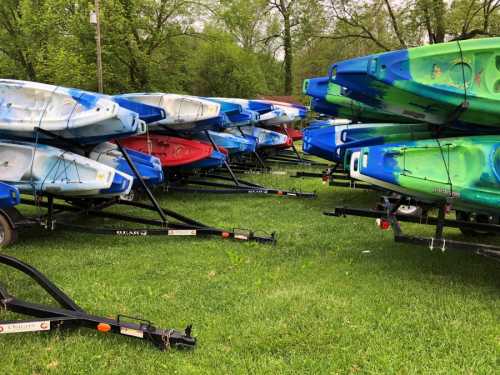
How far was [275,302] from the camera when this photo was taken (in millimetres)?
4531

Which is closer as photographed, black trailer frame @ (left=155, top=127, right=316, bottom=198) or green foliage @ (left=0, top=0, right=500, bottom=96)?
black trailer frame @ (left=155, top=127, right=316, bottom=198)

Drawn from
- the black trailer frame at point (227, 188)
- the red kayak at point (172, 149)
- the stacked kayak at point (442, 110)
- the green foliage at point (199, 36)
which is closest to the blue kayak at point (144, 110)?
the red kayak at point (172, 149)

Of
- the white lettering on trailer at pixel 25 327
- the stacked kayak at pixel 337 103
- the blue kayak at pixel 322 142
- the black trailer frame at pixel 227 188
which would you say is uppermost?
the stacked kayak at pixel 337 103

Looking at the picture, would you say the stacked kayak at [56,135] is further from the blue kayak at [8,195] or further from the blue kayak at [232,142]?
the blue kayak at [232,142]

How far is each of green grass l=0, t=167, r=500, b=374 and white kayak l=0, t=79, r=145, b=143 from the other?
1.51 metres

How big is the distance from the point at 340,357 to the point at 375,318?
30.2 inches

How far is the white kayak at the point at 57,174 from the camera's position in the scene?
6559 millimetres

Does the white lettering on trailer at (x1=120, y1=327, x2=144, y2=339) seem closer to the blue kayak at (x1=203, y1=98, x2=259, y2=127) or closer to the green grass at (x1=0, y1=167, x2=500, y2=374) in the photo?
the green grass at (x1=0, y1=167, x2=500, y2=374)

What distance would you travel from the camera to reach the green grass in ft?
11.6

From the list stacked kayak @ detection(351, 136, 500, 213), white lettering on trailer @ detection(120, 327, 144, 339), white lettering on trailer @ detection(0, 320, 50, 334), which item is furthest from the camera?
stacked kayak @ detection(351, 136, 500, 213)

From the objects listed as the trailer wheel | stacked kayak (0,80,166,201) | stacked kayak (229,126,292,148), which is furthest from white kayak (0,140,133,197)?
stacked kayak (229,126,292,148)

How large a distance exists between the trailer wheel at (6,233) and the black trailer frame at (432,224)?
427 cm

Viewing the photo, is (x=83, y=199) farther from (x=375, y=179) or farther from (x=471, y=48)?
(x=471, y=48)

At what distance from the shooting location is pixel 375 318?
4219 millimetres
